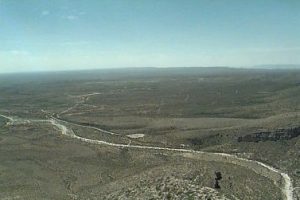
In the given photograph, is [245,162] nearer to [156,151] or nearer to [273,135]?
[273,135]

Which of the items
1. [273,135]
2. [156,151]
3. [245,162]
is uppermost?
[273,135]

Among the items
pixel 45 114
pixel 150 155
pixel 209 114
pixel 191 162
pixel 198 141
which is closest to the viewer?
pixel 191 162

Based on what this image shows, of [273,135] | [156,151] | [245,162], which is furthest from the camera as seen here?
[273,135]

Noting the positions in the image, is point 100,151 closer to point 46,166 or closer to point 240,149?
point 46,166

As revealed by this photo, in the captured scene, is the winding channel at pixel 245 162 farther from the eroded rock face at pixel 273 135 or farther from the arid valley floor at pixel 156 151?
the eroded rock face at pixel 273 135

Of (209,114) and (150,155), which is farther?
(209,114)

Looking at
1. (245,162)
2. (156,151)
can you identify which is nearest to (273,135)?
(245,162)

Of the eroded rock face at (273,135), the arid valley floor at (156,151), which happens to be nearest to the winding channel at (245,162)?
the arid valley floor at (156,151)

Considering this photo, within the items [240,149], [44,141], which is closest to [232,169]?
[240,149]
